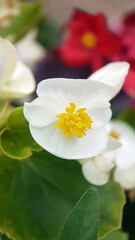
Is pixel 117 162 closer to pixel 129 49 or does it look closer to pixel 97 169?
pixel 97 169

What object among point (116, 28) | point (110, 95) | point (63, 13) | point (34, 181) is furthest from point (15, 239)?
point (63, 13)

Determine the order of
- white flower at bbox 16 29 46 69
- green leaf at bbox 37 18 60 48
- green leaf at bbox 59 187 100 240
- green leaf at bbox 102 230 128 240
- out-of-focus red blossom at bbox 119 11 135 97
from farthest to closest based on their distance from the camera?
1. green leaf at bbox 37 18 60 48
2. white flower at bbox 16 29 46 69
3. out-of-focus red blossom at bbox 119 11 135 97
4. green leaf at bbox 102 230 128 240
5. green leaf at bbox 59 187 100 240

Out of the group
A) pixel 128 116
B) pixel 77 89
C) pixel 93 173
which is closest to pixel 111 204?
pixel 93 173

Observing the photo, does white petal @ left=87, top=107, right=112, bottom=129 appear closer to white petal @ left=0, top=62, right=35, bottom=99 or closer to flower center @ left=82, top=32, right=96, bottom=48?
white petal @ left=0, top=62, right=35, bottom=99

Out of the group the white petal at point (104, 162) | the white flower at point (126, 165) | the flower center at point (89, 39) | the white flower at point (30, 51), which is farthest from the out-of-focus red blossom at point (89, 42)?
the white petal at point (104, 162)

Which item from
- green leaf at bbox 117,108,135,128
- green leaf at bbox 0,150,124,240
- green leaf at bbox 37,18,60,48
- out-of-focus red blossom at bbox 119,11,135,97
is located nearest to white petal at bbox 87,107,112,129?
green leaf at bbox 0,150,124,240

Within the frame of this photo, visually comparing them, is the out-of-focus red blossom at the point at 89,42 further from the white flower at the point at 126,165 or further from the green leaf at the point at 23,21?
the white flower at the point at 126,165

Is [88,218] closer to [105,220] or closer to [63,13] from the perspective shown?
[105,220]
